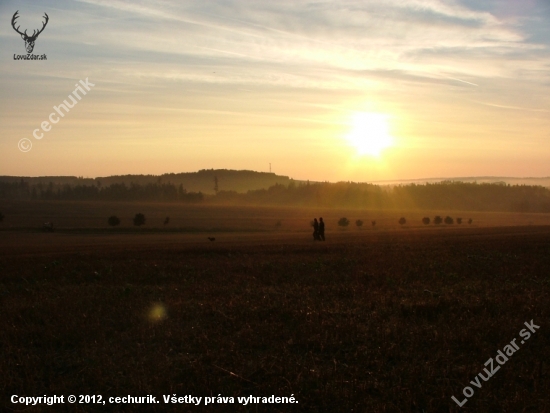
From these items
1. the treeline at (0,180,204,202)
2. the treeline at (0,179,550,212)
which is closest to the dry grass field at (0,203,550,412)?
the treeline at (0,179,550,212)

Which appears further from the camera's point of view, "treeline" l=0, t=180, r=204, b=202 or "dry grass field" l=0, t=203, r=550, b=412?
"treeline" l=0, t=180, r=204, b=202

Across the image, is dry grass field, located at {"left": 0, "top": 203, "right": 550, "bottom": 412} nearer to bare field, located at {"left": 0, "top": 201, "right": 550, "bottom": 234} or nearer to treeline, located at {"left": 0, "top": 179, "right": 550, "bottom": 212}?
bare field, located at {"left": 0, "top": 201, "right": 550, "bottom": 234}

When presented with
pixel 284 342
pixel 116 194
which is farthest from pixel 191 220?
pixel 116 194

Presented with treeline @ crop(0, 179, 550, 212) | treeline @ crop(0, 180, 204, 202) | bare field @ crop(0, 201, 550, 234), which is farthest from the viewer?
treeline @ crop(0, 179, 550, 212)

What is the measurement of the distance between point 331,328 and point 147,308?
428 cm

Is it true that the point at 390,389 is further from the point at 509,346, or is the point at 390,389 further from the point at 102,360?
the point at 102,360

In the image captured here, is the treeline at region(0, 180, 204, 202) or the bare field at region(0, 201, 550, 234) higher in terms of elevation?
the treeline at region(0, 180, 204, 202)

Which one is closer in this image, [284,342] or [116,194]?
[284,342]

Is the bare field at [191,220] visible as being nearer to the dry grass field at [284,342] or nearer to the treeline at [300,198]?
the dry grass field at [284,342]

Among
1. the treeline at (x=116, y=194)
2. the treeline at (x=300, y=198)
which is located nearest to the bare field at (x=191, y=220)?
the treeline at (x=116, y=194)

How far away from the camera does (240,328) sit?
951 centimetres

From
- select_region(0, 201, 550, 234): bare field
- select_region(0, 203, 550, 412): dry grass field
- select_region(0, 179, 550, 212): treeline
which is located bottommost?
select_region(0, 203, 550, 412): dry grass field

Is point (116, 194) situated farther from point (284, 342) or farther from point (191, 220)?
point (284, 342)

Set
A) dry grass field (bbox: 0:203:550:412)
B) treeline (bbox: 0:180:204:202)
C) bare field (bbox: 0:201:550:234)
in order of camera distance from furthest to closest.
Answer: treeline (bbox: 0:180:204:202)
bare field (bbox: 0:201:550:234)
dry grass field (bbox: 0:203:550:412)
